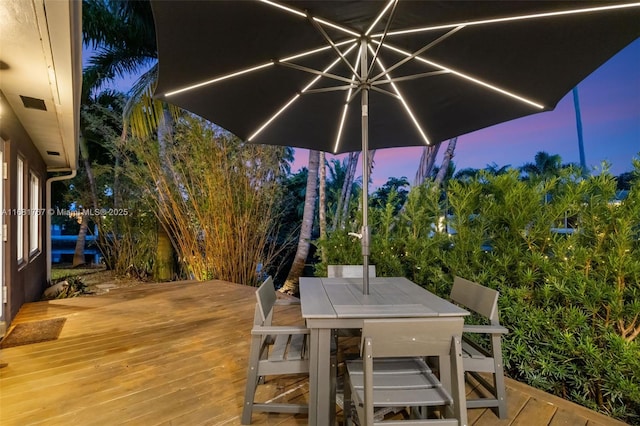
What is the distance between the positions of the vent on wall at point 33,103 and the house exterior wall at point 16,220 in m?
0.17

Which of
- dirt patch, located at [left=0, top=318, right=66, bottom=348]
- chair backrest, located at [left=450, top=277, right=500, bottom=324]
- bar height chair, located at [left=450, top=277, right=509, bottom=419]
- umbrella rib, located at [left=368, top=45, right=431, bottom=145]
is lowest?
dirt patch, located at [left=0, top=318, right=66, bottom=348]

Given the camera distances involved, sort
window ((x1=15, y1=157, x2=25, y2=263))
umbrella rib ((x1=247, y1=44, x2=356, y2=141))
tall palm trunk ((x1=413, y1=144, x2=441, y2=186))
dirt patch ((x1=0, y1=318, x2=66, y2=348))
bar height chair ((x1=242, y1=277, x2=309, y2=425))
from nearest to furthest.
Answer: bar height chair ((x1=242, y1=277, x2=309, y2=425)) → umbrella rib ((x1=247, y1=44, x2=356, y2=141)) → dirt patch ((x1=0, y1=318, x2=66, y2=348)) → window ((x1=15, y1=157, x2=25, y2=263)) → tall palm trunk ((x1=413, y1=144, x2=441, y2=186))

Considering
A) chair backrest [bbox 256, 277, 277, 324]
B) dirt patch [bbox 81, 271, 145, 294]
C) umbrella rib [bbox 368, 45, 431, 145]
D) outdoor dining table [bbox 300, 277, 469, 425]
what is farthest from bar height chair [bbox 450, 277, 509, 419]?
dirt patch [bbox 81, 271, 145, 294]

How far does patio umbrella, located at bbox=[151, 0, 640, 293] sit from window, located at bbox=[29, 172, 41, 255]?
12.2ft

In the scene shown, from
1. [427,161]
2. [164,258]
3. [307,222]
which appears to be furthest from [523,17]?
[164,258]

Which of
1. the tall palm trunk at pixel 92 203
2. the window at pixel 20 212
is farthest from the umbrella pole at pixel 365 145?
the tall palm trunk at pixel 92 203

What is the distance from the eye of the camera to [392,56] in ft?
6.51

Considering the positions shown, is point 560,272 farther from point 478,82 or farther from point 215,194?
point 215,194

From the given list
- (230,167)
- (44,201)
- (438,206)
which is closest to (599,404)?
(438,206)

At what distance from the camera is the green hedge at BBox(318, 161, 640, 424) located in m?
1.72

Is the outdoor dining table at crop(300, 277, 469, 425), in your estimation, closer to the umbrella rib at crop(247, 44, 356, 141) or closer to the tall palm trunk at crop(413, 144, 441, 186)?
the umbrella rib at crop(247, 44, 356, 141)

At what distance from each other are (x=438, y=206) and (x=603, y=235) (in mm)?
1137

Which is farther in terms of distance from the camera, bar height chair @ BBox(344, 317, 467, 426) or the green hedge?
the green hedge

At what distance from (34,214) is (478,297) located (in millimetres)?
5600
